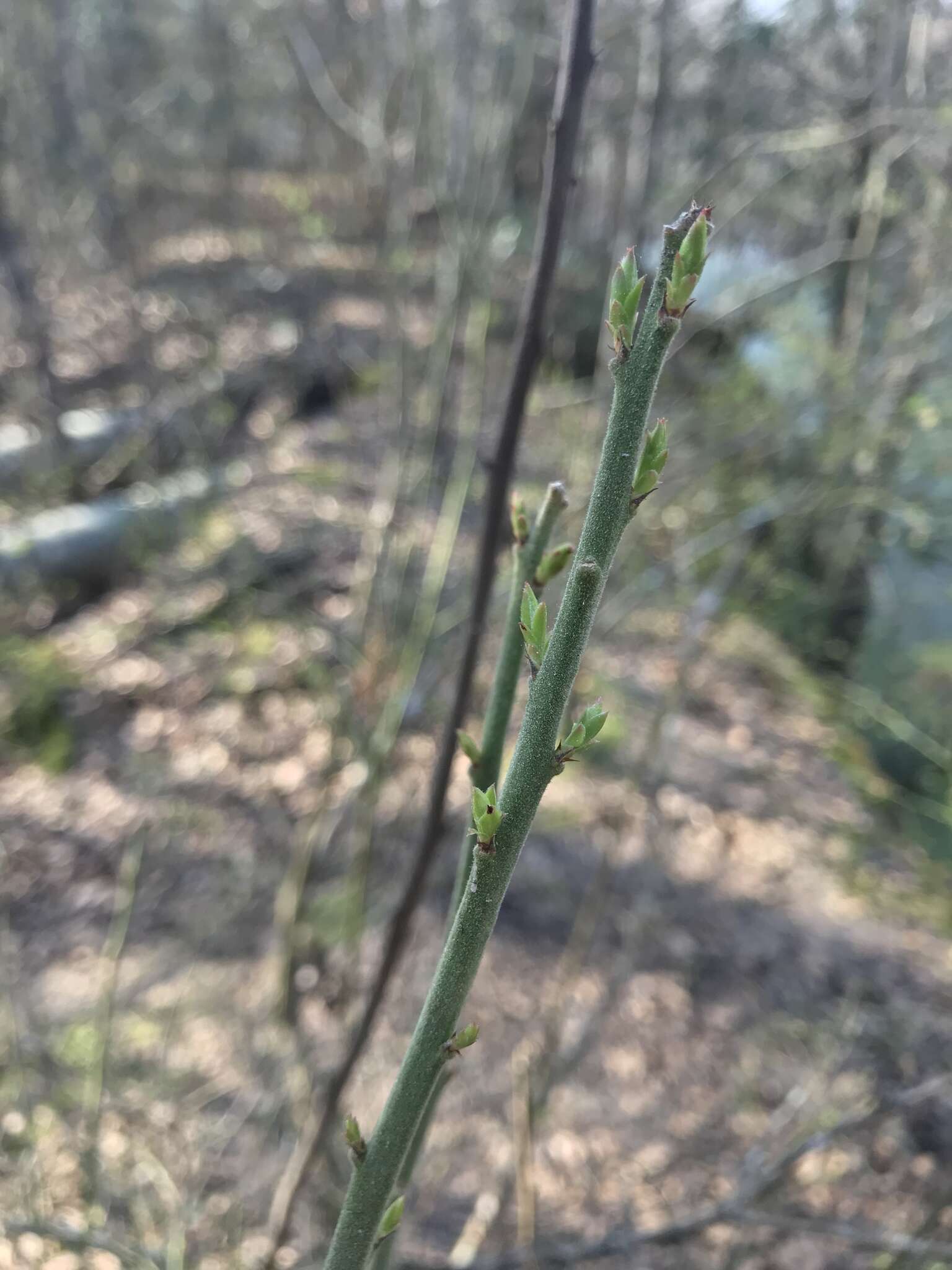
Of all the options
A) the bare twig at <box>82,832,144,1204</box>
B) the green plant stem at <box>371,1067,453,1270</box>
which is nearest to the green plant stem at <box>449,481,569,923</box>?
the green plant stem at <box>371,1067,453,1270</box>

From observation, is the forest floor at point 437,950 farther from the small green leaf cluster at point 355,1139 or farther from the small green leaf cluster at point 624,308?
the small green leaf cluster at point 624,308

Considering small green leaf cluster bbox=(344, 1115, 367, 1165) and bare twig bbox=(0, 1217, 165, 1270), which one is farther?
bare twig bbox=(0, 1217, 165, 1270)

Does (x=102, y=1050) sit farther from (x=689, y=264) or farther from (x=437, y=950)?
(x=437, y=950)

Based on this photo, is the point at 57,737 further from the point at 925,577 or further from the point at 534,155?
the point at 534,155

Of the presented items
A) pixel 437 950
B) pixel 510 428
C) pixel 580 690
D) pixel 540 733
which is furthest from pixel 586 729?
pixel 437 950

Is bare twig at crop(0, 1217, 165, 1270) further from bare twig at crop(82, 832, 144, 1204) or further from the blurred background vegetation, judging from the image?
bare twig at crop(82, 832, 144, 1204)

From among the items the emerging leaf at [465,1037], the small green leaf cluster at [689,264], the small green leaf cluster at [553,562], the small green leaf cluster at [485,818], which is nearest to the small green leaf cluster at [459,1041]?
the emerging leaf at [465,1037]

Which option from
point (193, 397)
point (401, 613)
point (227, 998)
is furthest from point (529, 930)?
point (193, 397)
